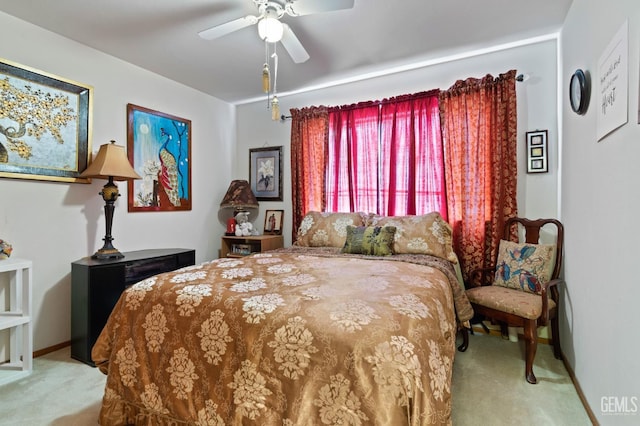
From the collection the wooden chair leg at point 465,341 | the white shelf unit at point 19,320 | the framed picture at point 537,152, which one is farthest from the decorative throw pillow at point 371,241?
the white shelf unit at point 19,320

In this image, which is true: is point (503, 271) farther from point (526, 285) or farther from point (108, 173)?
point (108, 173)

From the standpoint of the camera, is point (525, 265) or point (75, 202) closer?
point (525, 265)

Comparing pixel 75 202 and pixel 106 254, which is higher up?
pixel 75 202

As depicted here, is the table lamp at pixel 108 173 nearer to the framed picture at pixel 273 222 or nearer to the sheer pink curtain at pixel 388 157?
the framed picture at pixel 273 222

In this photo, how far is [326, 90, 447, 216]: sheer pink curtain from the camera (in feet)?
10.5

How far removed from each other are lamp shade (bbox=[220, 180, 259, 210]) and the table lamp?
136 cm

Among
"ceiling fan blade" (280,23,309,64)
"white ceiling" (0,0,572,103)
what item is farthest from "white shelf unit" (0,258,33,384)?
"ceiling fan blade" (280,23,309,64)

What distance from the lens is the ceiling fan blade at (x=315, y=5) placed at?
186 centimetres

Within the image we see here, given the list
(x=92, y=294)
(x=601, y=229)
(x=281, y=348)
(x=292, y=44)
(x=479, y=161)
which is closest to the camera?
(x=281, y=348)

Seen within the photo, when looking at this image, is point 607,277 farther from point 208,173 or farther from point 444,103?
point 208,173

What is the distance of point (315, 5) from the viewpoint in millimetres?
1904

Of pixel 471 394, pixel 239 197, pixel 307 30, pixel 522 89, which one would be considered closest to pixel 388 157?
pixel 522 89

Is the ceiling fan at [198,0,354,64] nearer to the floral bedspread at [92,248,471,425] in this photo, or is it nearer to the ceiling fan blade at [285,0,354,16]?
the ceiling fan blade at [285,0,354,16]

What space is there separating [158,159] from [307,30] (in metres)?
2.09
